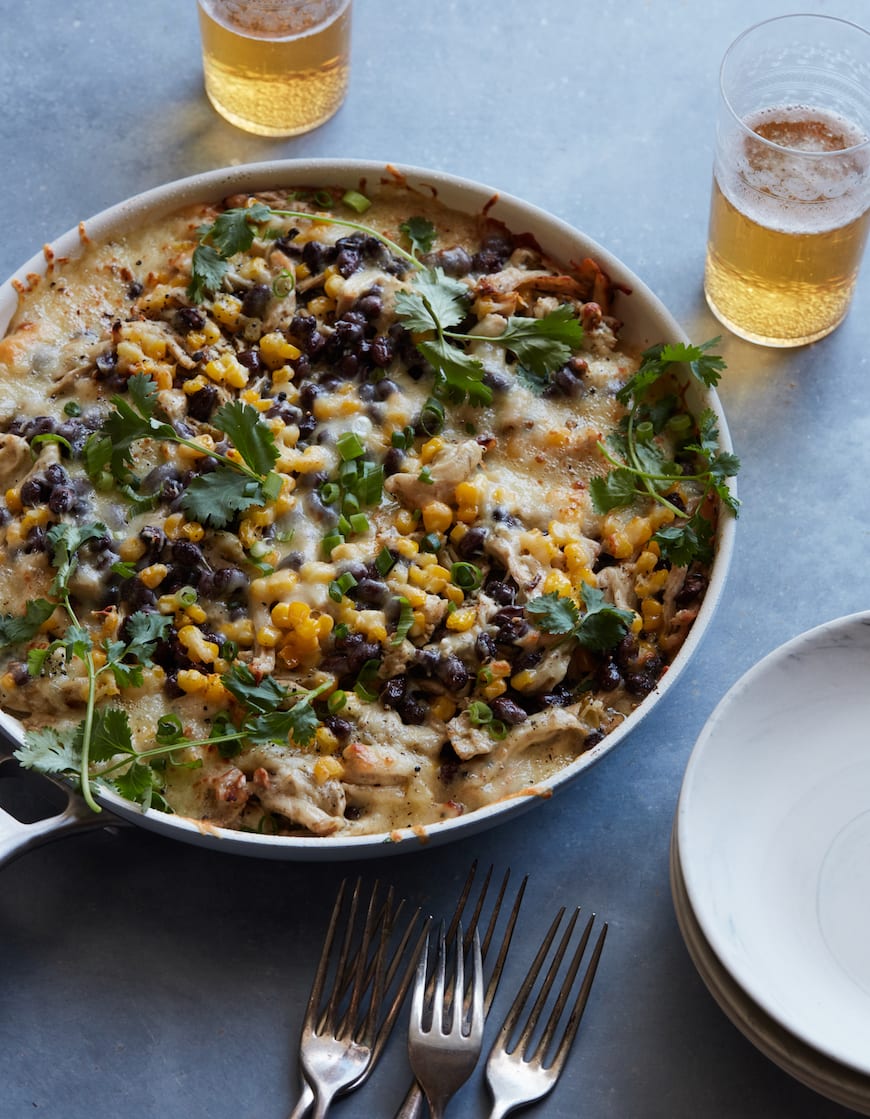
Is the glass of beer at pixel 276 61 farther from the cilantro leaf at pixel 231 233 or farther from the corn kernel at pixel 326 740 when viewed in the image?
the corn kernel at pixel 326 740

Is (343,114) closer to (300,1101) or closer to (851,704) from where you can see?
(851,704)

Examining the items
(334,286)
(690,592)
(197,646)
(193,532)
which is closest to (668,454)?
(690,592)

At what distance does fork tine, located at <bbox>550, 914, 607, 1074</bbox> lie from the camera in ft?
14.5

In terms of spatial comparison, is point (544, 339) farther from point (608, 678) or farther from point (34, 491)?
point (34, 491)

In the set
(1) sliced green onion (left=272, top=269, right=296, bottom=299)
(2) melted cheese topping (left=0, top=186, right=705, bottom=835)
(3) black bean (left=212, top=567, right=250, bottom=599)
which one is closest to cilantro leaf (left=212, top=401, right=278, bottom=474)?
(2) melted cheese topping (left=0, top=186, right=705, bottom=835)

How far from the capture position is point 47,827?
14.4 feet

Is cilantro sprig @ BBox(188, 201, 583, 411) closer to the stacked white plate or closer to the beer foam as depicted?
the beer foam

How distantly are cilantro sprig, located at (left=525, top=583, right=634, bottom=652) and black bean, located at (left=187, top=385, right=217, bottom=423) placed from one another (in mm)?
1367

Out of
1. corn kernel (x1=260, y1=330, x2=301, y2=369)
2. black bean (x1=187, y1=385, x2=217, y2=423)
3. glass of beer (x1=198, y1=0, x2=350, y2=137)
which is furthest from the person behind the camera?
glass of beer (x1=198, y1=0, x2=350, y2=137)

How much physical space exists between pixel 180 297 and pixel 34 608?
Result: 137 cm

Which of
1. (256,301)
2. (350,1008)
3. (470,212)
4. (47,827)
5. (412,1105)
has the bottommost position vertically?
(412,1105)

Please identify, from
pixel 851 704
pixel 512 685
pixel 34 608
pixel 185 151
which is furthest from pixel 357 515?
pixel 185 151

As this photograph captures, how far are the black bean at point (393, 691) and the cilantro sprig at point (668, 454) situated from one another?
3.08 feet

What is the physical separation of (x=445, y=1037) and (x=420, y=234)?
2.99 m
